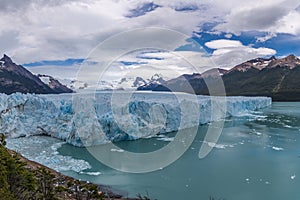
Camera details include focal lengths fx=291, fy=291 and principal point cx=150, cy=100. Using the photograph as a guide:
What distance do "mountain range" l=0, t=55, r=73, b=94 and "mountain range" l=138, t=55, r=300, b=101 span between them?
17.2 meters

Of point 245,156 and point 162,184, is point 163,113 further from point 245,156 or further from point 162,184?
point 162,184

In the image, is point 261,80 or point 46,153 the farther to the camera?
point 261,80

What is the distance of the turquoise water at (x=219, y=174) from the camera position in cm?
597

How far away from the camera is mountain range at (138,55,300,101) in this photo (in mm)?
48784

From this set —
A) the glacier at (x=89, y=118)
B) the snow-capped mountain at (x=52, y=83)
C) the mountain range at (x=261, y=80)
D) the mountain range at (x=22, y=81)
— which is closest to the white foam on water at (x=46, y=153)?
the glacier at (x=89, y=118)

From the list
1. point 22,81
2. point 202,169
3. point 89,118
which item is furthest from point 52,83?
point 202,169

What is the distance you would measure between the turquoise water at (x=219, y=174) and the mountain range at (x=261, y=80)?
33249mm

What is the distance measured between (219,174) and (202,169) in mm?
534

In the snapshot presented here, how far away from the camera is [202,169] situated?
745 cm

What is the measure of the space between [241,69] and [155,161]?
72366mm

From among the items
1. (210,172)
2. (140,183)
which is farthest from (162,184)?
(210,172)

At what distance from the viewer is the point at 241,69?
75.9 meters

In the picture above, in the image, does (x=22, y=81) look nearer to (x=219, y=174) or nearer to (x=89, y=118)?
(x=89, y=118)

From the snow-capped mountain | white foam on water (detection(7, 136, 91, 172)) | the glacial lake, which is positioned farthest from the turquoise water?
the snow-capped mountain
